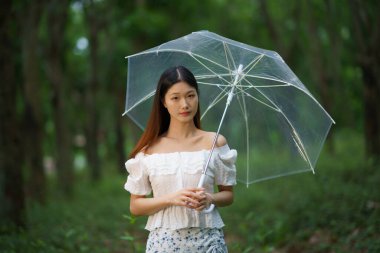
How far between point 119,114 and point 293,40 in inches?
319

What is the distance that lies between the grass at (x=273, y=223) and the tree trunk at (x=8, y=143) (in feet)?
1.23

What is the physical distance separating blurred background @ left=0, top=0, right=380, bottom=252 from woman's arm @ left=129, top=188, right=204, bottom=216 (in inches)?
81.6

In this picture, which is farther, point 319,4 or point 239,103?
point 319,4

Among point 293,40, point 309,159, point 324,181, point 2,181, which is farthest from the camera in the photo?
point 293,40

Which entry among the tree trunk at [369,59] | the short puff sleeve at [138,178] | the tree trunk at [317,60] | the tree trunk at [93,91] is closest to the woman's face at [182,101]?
the short puff sleeve at [138,178]

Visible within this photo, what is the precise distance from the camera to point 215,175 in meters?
4.07

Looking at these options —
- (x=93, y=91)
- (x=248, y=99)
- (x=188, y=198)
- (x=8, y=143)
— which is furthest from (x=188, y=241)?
(x=93, y=91)

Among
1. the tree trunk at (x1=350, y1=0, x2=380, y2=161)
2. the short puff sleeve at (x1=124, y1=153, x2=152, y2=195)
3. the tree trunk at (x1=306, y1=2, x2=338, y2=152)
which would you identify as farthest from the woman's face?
the tree trunk at (x1=306, y1=2, x2=338, y2=152)

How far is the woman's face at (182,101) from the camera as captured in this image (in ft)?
13.1

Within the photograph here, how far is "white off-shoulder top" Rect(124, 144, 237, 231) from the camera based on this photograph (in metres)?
3.92

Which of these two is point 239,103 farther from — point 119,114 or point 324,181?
point 119,114

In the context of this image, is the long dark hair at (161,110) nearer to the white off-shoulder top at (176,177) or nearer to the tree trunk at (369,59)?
the white off-shoulder top at (176,177)

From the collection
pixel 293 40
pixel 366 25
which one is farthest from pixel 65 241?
pixel 293 40

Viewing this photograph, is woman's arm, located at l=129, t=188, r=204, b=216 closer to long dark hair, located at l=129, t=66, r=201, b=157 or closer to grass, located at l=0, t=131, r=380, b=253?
long dark hair, located at l=129, t=66, r=201, b=157
